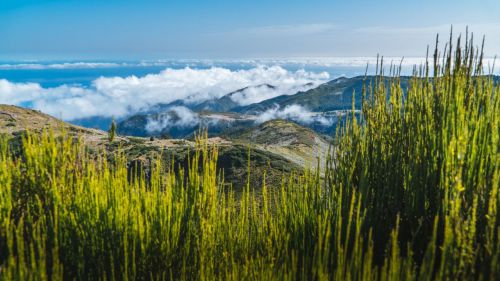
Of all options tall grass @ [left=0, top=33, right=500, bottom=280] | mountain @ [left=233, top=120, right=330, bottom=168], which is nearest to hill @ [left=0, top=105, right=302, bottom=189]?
mountain @ [left=233, top=120, right=330, bottom=168]

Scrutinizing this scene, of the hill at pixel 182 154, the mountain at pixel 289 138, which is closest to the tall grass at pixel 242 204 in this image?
the hill at pixel 182 154

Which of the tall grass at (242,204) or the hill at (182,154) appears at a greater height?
the tall grass at (242,204)

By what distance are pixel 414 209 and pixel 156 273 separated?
8.18ft

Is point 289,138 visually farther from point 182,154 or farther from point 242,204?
point 242,204

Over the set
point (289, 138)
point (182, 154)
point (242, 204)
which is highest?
point (242, 204)

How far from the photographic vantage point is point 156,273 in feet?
12.8

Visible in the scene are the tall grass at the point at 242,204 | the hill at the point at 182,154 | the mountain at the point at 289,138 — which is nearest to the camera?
the tall grass at the point at 242,204

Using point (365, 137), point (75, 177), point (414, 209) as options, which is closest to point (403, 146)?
point (365, 137)

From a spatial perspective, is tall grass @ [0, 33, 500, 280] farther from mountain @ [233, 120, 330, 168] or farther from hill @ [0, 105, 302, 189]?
mountain @ [233, 120, 330, 168]

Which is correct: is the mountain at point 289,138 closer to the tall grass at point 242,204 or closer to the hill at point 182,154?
the hill at point 182,154

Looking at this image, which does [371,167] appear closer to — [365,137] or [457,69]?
[365,137]

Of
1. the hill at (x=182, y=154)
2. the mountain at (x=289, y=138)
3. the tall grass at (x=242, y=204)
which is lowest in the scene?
the mountain at (x=289, y=138)

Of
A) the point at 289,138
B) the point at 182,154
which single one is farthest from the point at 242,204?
the point at 289,138

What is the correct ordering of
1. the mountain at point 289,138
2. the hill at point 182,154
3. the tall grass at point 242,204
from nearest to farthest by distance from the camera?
the tall grass at point 242,204 < the hill at point 182,154 < the mountain at point 289,138
